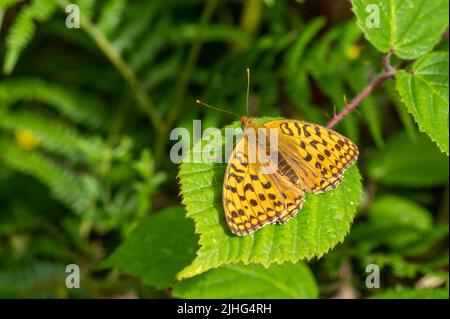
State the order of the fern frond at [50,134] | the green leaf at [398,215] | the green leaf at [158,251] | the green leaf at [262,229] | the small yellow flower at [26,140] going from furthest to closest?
the small yellow flower at [26,140] < the fern frond at [50,134] < the green leaf at [398,215] < the green leaf at [158,251] < the green leaf at [262,229]

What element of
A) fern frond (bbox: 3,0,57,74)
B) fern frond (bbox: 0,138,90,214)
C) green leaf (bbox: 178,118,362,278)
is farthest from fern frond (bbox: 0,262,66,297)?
green leaf (bbox: 178,118,362,278)

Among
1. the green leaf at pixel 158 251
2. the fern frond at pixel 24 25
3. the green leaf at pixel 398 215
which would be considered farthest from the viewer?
the green leaf at pixel 398 215

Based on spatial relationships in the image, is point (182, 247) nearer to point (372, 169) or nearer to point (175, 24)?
point (372, 169)

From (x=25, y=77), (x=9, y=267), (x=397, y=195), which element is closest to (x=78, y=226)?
(x=9, y=267)

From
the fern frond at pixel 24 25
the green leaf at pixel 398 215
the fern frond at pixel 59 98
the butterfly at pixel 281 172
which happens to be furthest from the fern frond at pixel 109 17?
the green leaf at pixel 398 215

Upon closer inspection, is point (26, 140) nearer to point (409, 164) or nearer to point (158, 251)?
point (158, 251)

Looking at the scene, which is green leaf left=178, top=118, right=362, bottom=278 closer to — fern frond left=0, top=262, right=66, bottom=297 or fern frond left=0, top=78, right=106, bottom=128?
fern frond left=0, top=262, right=66, bottom=297

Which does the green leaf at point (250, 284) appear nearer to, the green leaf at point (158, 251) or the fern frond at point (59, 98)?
the green leaf at point (158, 251)
